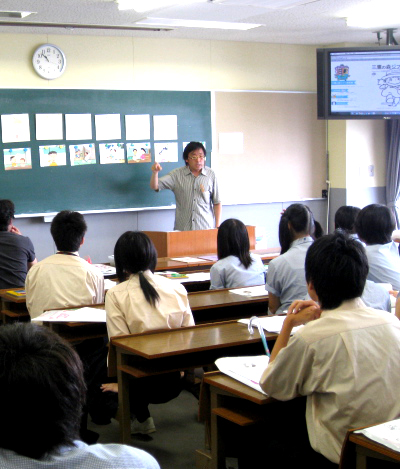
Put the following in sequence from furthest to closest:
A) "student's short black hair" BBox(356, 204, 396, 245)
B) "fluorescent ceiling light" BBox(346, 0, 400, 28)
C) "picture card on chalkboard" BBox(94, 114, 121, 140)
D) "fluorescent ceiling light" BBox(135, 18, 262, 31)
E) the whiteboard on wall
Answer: the whiteboard on wall
"picture card on chalkboard" BBox(94, 114, 121, 140)
"fluorescent ceiling light" BBox(135, 18, 262, 31)
"fluorescent ceiling light" BBox(346, 0, 400, 28)
"student's short black hair" BBox(356, 204, 396, 245)

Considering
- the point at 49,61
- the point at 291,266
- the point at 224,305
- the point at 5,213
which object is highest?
the point at 49,61

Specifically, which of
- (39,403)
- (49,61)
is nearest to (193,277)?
(49,61)

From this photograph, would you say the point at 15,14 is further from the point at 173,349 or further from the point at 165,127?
the point at 173,349

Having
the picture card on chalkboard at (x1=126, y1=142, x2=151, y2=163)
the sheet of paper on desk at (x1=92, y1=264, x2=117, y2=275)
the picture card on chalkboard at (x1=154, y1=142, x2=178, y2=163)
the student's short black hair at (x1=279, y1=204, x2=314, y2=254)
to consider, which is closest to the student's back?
the sheet of paper on desk at (x1=92, y1=264, x2=117, y2=275)

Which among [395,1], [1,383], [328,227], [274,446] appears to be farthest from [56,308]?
[328,227]

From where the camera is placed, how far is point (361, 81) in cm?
654

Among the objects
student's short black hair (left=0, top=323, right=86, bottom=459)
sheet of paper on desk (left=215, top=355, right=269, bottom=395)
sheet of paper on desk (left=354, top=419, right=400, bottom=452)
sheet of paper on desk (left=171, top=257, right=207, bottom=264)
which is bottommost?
sheet of paper on desk (left=171, top=257, right=207, bottom=264)

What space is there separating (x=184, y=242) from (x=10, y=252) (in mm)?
1680

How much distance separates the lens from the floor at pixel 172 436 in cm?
334

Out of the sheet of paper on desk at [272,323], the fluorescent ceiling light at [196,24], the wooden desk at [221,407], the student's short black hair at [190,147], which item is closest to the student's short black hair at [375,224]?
the sheet of paper on desk at [272,323]

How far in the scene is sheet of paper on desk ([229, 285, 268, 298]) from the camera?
394cm

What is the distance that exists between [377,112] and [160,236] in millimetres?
2482

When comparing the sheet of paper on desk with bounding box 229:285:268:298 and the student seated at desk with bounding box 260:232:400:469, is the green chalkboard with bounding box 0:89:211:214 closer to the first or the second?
the sheet of paper on desk with bounding box 229:285:268:298

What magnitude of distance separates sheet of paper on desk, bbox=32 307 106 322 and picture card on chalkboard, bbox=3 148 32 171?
3103 mm
